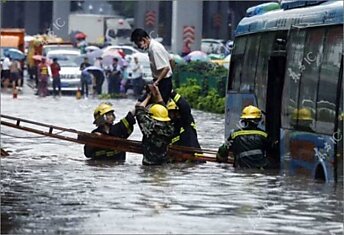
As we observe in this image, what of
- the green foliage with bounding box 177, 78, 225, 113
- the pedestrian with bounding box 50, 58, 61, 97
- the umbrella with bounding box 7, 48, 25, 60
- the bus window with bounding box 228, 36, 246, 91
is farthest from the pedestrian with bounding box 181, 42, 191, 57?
the bus window with bounding box 228, 36, 246, 91

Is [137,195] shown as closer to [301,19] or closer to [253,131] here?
[253,131]

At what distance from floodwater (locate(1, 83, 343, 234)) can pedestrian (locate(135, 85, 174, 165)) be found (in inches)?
8.6

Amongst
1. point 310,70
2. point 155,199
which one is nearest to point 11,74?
point 310,70

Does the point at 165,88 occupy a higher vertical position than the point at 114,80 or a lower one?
higher

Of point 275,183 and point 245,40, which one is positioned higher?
point 245,40

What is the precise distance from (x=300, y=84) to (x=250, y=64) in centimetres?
395

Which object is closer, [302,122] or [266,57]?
[302,122]

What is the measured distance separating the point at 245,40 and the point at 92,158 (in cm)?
390

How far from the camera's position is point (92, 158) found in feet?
60.4

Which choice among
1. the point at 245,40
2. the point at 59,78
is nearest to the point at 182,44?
the point at 59,78

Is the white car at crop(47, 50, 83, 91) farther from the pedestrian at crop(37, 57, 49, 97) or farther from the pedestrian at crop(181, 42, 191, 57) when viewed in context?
the pedestrian at crop(181, 42, 191, 57)

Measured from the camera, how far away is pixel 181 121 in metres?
18.0

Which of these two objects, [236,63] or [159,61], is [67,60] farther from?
[159,61]

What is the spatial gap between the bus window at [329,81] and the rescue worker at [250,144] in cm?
112
